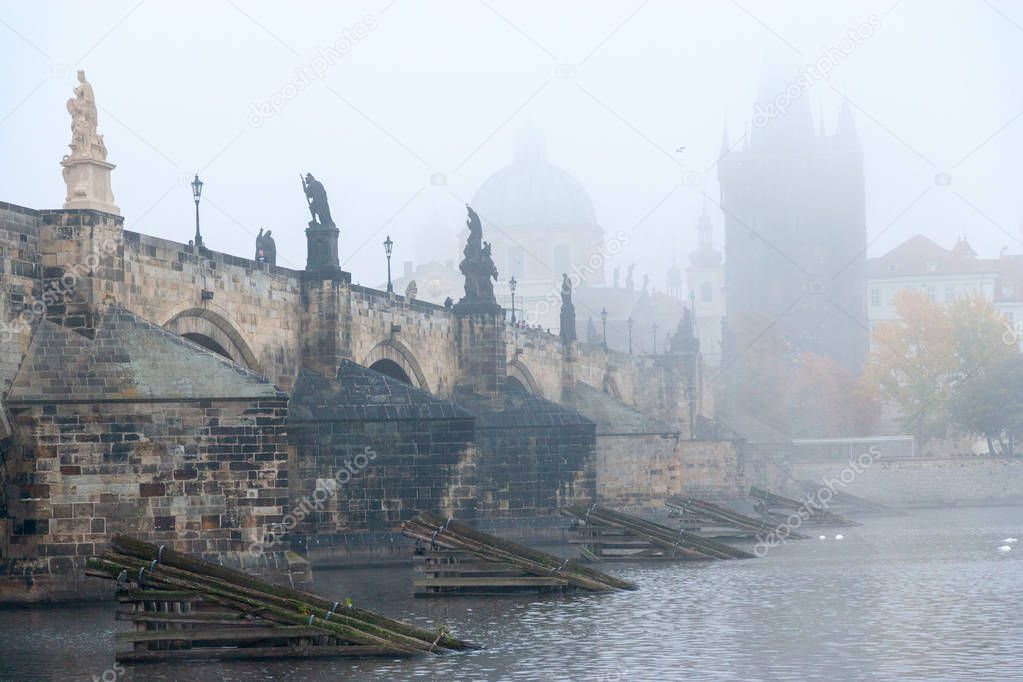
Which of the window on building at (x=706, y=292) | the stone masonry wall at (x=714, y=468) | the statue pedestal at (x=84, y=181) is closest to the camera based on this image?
the statue pedestal at (x=84, y=181)

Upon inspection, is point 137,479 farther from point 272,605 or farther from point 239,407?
point 272,605

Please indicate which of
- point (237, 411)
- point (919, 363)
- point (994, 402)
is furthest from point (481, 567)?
point (919, 363)

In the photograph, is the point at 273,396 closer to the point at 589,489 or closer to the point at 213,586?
the point at 213,586

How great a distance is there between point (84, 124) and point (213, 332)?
6313 millimetres

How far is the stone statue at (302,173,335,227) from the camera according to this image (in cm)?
3656

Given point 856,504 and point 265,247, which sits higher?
point 265,247

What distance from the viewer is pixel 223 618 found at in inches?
738

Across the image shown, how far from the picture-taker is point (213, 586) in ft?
61.1

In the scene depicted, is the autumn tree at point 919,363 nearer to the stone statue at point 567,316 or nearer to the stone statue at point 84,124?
the stone statue at point 567,316

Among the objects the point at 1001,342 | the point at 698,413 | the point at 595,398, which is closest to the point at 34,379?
the point at 595,398

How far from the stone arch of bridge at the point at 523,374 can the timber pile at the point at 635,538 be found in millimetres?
15994

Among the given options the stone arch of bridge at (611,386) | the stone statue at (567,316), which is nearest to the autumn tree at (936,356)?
the stone arch of bridge at (611,386)

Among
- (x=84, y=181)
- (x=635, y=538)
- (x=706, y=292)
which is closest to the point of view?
(x=84, y=181)

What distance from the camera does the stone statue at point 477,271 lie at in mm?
46281
